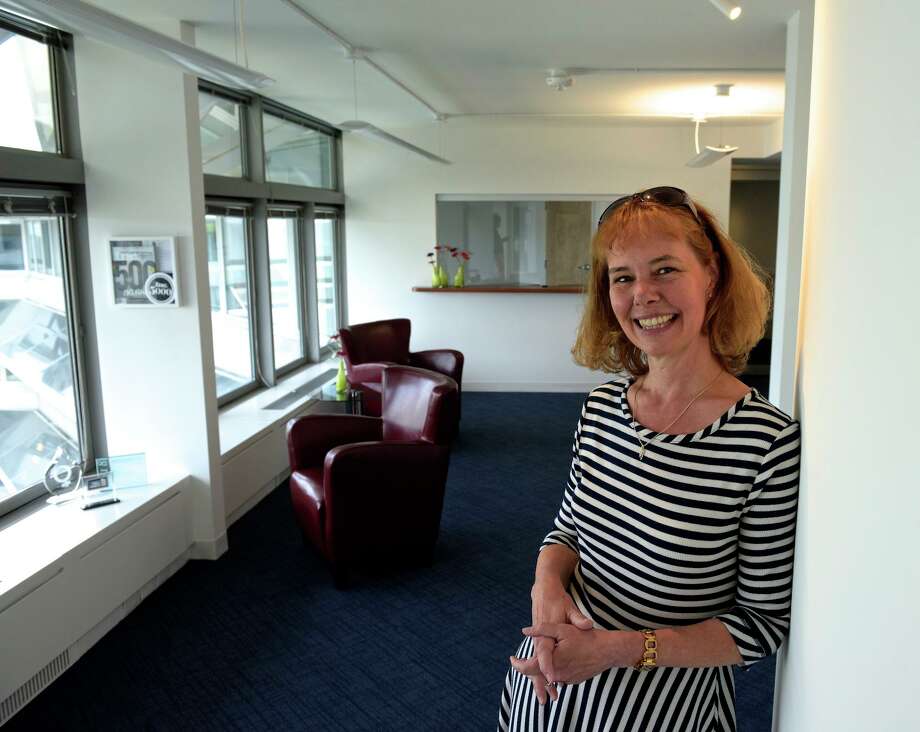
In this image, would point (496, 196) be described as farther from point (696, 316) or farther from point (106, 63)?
point (696, 316)

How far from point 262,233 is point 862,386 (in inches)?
251

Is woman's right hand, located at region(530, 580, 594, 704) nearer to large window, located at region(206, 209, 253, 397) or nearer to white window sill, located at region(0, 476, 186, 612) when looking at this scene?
white window sill, located at region(0, 476, 186, 612)

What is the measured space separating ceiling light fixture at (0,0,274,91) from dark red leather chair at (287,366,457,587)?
1.86m

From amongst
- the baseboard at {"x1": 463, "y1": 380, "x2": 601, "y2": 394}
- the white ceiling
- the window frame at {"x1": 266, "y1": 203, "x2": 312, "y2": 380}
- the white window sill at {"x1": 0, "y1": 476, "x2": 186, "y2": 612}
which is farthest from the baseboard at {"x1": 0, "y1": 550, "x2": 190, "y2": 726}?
the baseboard at {"x1": 463, "y1": 380, "x2": 601, "y2": 394}

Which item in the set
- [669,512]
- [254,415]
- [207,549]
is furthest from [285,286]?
[669,512]

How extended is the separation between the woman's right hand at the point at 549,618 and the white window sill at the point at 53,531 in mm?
2426

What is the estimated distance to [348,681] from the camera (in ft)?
10.9

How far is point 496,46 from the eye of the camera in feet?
16.1

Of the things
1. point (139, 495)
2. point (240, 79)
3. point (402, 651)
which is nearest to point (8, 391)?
point (139, 495)

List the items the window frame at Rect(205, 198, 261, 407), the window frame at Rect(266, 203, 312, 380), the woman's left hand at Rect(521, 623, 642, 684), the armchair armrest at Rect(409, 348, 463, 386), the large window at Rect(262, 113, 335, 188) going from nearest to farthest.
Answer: the woman's left hand at Rect(521, 623, 642, 684) → the window frame at Rect(205, 198, 261, 407) → the large window at Rect(262, 113, 335, 188) → the armchair armrest at Rect(409, 348, 463, 386) → the window frame at Rect(266, 203, 312, 380)

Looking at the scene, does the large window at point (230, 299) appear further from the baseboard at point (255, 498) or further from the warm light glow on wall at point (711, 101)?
the warm light glow on wall at point (711, 101)

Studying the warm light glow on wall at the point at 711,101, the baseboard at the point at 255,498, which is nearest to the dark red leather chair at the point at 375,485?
the baseboard at the point at 255,498

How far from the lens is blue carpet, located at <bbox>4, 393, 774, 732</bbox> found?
3.08 meters

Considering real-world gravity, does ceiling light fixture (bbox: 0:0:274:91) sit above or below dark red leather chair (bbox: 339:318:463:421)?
above
